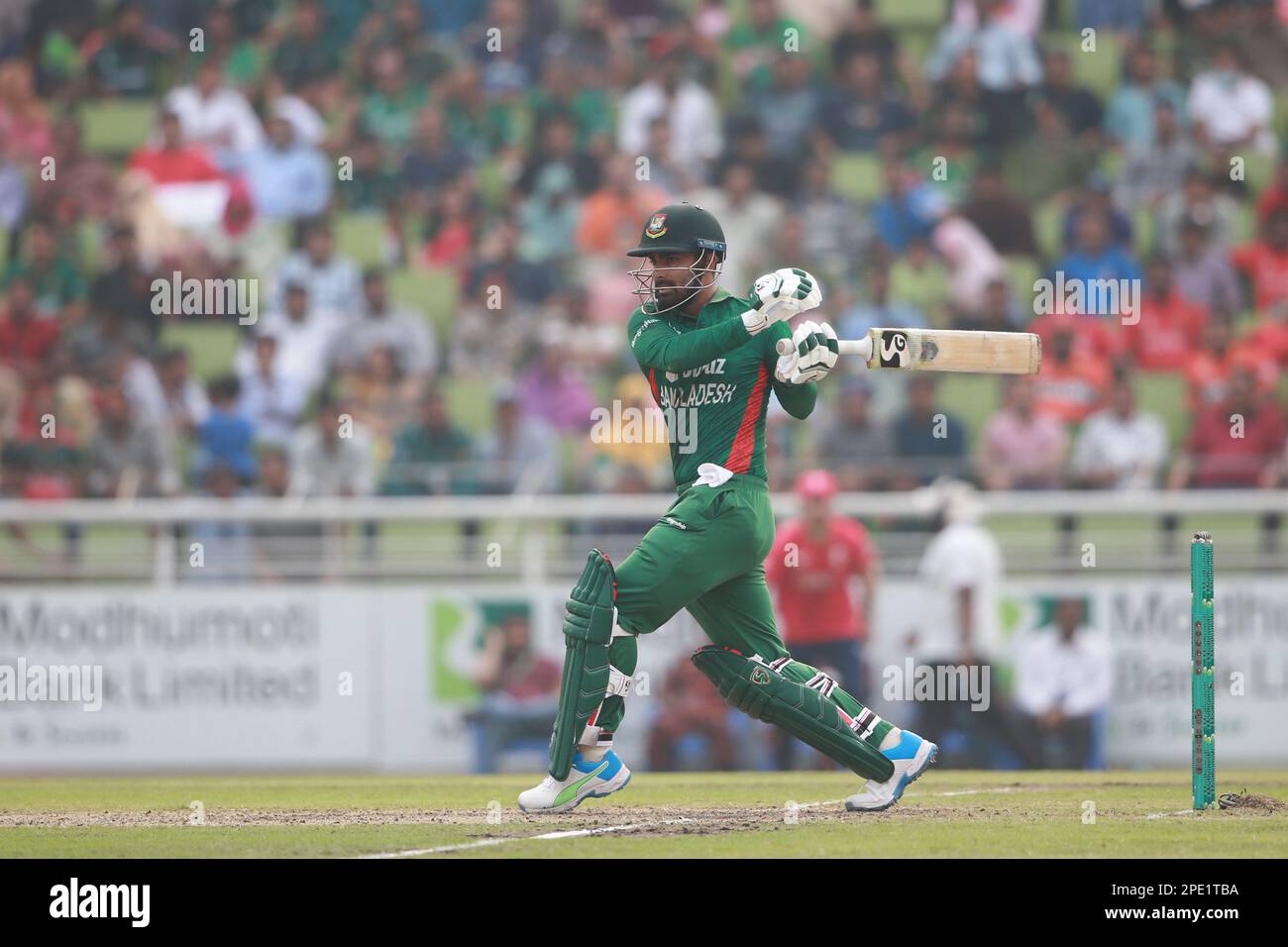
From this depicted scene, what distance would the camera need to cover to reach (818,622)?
13.5 meters

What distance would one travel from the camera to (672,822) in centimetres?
814

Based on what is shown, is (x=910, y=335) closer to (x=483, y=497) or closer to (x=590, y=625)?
(x=590, y=625)

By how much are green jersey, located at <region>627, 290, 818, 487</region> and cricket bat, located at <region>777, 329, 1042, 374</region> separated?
0.34 m

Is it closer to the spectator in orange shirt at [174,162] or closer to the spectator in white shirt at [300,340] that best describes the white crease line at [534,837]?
the spectator in white shirt at [300,340]

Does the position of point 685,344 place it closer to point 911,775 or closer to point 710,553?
point 710,553

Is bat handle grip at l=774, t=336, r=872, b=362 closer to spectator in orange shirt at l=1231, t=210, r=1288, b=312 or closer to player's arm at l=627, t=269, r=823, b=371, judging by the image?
player's arm at l=627, t=269, r=823, b=371

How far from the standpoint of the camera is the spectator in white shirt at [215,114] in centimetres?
1848

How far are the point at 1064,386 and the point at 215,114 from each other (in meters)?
8.77

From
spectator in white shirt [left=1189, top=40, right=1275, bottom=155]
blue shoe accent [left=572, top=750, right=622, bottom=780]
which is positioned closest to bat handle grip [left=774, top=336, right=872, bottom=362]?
blue shoe accent [left=572, top=750, right=622, bottom=780]

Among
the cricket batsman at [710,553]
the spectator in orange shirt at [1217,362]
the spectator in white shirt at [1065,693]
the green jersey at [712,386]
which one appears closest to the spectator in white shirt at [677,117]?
the spectator in orange shirt at [1217,362]

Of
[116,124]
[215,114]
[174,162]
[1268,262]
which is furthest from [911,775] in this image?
[116,124]

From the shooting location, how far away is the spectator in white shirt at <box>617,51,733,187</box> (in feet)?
58.4
